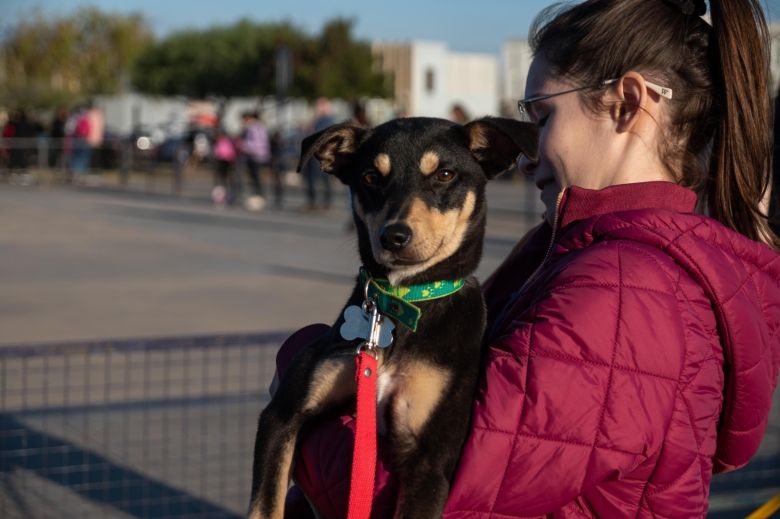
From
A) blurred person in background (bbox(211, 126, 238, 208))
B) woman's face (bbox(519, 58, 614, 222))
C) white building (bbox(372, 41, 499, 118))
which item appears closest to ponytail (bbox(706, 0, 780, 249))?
woman's face (bbox(519, 58, 614, 222))

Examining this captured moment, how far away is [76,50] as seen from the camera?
6150 centimetres

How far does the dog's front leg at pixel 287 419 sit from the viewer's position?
222 cm

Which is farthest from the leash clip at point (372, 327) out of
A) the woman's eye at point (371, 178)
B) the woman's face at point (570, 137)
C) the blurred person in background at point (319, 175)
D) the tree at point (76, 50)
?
the tree at point (76, 50)

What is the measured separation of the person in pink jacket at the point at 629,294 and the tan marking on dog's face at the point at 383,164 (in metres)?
0.35

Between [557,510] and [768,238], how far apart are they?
3.21ft

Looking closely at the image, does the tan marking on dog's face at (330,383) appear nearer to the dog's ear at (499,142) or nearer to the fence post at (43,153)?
the dog's ear at (499,142)

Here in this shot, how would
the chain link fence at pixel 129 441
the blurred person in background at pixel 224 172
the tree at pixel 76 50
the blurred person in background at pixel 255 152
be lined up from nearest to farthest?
the chain link fence at pixel 129 441, the blurred person in background at pixel 255 152, the blurred person in background at pixel 224 172, the tree at pixel 76 50

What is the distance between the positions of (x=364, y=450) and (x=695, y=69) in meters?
1.08

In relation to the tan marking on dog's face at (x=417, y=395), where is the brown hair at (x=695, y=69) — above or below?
→ above

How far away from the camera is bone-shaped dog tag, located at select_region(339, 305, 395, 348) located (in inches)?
86.7

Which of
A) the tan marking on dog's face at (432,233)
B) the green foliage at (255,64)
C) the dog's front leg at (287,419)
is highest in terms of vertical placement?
the green foliage at (255,64)

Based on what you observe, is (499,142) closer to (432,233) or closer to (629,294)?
(432,233)

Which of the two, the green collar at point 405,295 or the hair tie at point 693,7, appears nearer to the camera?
the green collar at point 405,295

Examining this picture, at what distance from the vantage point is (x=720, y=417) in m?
2.13
